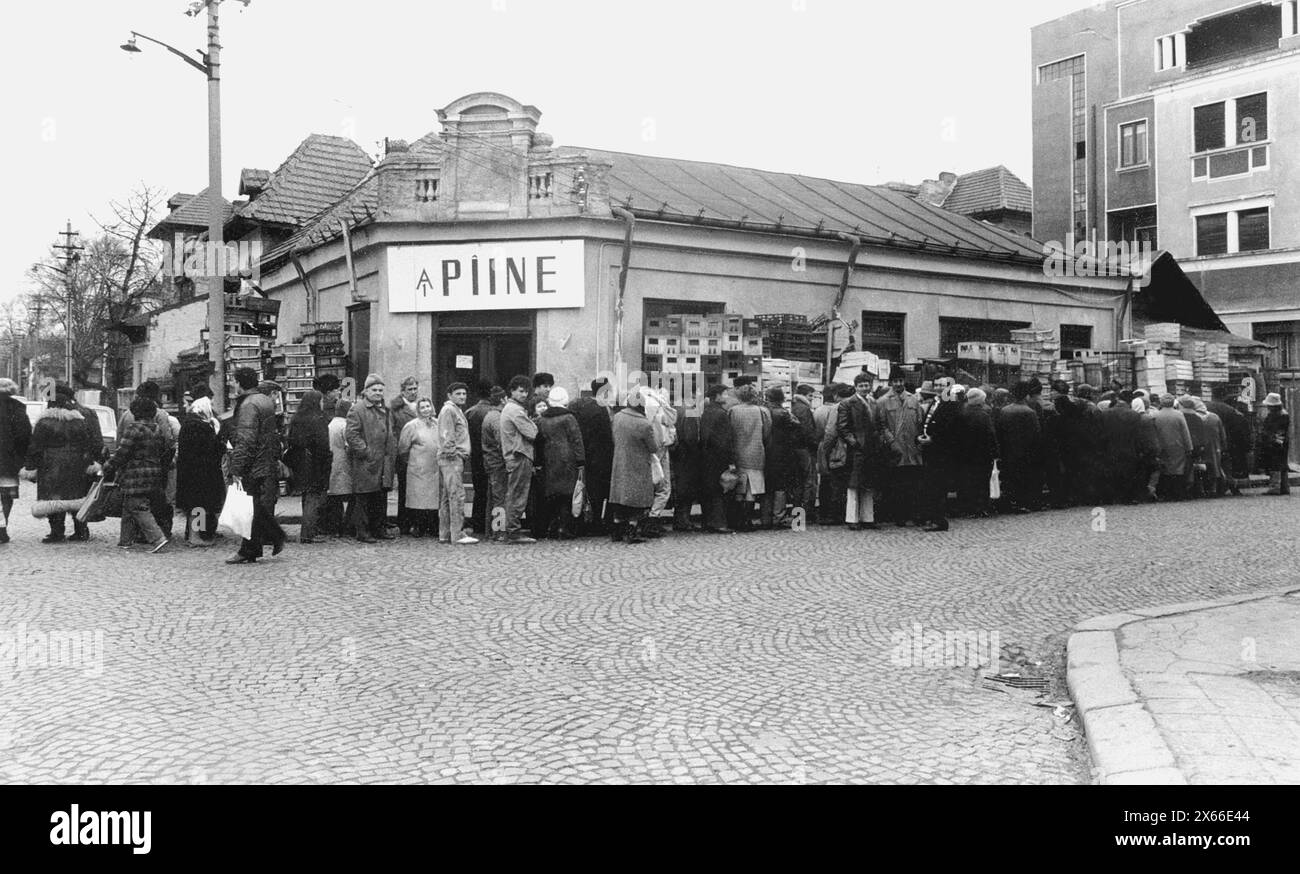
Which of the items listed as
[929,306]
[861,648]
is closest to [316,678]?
[861,648]

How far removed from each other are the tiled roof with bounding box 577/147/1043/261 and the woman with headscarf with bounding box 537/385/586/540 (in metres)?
6.69

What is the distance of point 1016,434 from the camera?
1577 centimetres

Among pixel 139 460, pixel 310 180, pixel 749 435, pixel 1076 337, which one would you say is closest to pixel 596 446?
pixel 749 435

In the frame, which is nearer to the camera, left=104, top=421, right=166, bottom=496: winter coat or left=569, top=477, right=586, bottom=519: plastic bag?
left=104, top=421, right=166, bottom=496: winter coat

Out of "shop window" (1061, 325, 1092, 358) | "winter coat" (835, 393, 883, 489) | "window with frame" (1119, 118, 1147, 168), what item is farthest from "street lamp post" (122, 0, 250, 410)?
"window with frame" (1119, 118, 1147, 168)

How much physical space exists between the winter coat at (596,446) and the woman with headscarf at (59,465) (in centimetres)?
582

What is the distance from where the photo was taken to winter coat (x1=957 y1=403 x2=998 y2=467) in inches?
578

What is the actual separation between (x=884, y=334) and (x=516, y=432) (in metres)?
11.9

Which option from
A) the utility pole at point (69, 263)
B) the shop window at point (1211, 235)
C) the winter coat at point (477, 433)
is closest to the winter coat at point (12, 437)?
the winter coat at point (477, 433)

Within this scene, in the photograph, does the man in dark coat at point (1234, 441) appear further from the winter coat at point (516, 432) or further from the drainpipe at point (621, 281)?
the winter coat at point (516, 432)

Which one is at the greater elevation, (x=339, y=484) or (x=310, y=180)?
(x=310, y=180)

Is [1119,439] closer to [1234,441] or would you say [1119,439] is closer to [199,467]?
[1234,441]

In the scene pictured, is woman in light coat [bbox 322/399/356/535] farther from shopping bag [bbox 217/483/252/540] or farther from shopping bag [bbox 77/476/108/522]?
shopping bag [bbox 77/476/108/522]

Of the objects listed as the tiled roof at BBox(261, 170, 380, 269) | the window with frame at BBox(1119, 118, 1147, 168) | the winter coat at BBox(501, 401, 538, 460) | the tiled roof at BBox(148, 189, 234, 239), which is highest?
the window with frame at BBox(1119, 118, 1147, 168)
